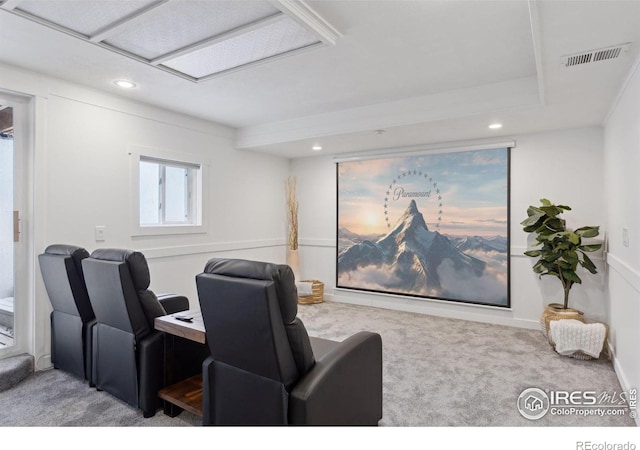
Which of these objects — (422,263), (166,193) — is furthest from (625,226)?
(166,193)

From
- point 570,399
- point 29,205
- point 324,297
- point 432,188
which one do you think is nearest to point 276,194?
point 324,297

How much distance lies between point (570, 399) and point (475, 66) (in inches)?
99.8

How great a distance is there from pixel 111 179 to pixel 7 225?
89cm

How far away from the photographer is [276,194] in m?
5.77

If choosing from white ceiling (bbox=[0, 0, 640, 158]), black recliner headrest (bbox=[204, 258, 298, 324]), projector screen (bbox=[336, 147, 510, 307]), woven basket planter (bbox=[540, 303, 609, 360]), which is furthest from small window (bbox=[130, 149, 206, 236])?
woven basket planter (bbox=[540, 303, 609, 360])

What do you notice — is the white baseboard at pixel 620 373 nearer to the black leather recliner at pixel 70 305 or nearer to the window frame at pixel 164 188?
the black leather recliner at pixel 70 305

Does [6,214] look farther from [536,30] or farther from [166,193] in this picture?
[536,30]

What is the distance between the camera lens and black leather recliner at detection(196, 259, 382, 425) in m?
1.58

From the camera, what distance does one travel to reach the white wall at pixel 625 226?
232 centimetres

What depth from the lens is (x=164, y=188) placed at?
14.0 feet

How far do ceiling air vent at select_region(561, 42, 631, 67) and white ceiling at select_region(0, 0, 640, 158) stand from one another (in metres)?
0.06
